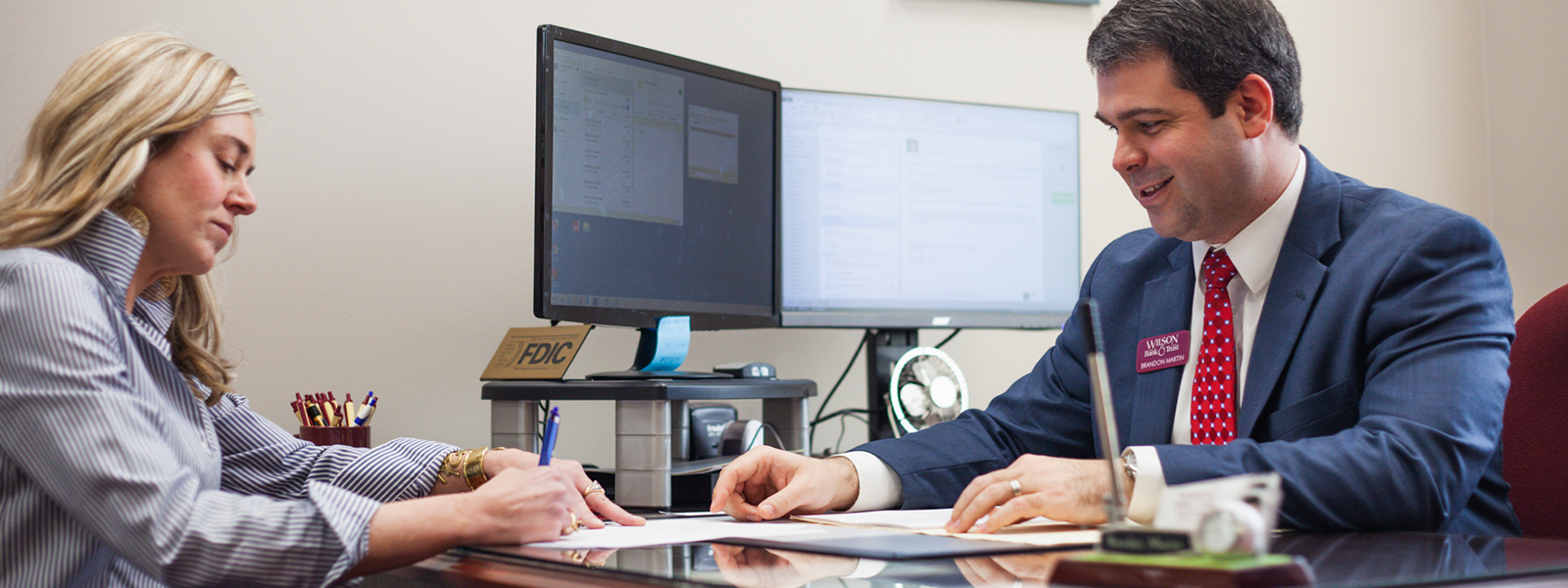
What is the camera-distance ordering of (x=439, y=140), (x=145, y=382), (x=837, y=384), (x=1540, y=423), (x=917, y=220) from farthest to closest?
(x=837, y=384) < (x=917, y=220) < (x=439, y=140) < (x=1540, y=423) < (x=145, y=382)

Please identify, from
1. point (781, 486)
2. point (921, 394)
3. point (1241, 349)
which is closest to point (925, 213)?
point (921, 394)

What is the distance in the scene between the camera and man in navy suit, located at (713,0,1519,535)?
0.95m

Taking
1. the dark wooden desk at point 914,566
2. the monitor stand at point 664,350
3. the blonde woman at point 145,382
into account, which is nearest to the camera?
the dark wooden desk at point 914,566

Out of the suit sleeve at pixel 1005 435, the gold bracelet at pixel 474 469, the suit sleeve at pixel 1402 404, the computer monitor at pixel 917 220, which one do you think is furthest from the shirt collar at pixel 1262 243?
the gold bracelet at pixel 474 469

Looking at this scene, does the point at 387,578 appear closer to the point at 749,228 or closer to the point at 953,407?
the point at 749,228

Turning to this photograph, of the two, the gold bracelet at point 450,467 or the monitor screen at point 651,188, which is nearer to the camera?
the gold bracelet at point 450,467

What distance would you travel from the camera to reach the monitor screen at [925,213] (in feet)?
6.38

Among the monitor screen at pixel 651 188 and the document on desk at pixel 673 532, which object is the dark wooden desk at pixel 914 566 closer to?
the document on desk at pixel 673 532

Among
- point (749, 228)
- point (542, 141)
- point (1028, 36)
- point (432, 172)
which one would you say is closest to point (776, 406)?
point (749, 228)

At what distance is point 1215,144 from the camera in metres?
1.31

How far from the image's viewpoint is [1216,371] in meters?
1.26

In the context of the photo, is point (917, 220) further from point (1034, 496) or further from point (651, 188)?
point (1034, 496)

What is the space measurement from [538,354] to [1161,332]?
0.81 m

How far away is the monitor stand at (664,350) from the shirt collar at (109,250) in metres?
0.74
